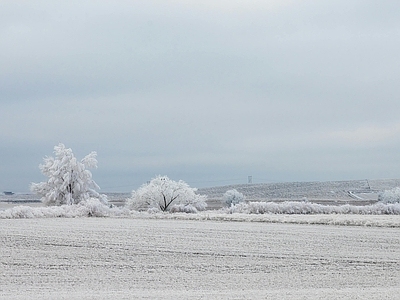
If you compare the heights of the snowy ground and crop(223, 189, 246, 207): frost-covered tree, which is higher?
crop(223, 189, 246, 207): frost-covered tree

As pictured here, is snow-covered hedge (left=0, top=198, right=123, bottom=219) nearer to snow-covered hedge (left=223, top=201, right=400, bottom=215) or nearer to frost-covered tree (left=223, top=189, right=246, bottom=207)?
snow-covered hedge (left=223, top=201, right=400, bottom=215)

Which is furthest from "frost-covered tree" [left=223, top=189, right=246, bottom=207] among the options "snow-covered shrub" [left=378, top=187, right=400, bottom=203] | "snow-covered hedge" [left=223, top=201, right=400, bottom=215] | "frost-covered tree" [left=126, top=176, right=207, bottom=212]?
"snow-covered shrub" [left=378, top=187, right=400, bottom=203]

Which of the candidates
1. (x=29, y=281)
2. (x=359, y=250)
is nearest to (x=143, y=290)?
A: (x=29, y=281)

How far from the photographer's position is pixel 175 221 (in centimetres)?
2384

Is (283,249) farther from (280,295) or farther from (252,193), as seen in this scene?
(252,193)

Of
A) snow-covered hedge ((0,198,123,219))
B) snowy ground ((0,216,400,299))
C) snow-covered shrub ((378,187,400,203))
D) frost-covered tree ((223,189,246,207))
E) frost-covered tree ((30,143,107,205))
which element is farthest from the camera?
frost-covered tree ((223,189,246,207))

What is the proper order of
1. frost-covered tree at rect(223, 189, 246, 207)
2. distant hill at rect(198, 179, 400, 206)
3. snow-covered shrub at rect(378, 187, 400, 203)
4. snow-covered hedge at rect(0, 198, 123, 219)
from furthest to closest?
distant hill at rect(198, 179, 400, 206) → frost-covered tree at rect(223, 189, 246, 207) → snow-covered shrub at rect(378, 187, 400, 203) → snow-covered hedge at rect(0, 198, 123, 219)

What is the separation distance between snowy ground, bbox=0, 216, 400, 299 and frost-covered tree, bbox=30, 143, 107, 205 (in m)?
8.86

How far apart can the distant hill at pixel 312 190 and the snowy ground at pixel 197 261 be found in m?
25.4

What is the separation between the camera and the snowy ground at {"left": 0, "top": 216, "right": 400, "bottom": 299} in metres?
11.7

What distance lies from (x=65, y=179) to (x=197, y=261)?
656 inches

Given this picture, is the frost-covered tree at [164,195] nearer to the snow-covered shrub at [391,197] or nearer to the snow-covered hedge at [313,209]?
the snow-covered hedge at [313,209]

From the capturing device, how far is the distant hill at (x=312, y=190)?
46156 mm

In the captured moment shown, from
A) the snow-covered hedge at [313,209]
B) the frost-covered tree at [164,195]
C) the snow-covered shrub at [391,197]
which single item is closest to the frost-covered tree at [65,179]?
the frost-covered tree at [164,195]
